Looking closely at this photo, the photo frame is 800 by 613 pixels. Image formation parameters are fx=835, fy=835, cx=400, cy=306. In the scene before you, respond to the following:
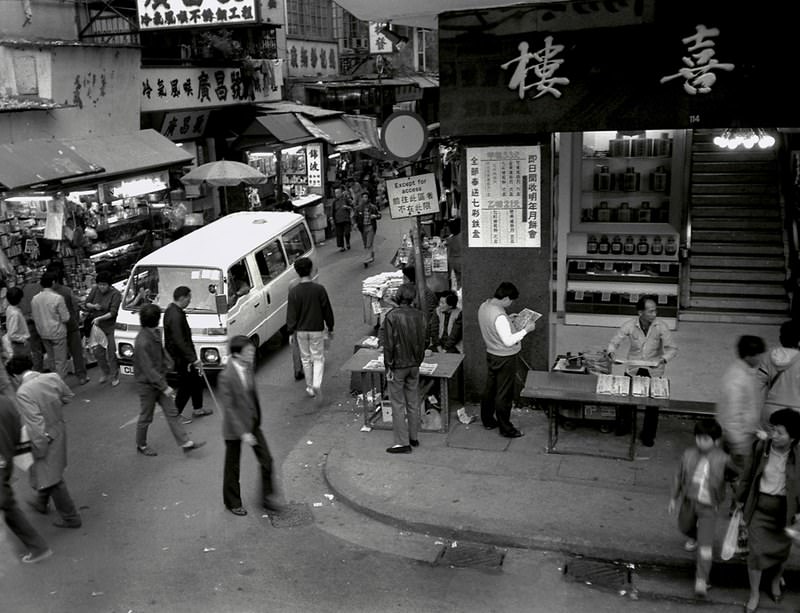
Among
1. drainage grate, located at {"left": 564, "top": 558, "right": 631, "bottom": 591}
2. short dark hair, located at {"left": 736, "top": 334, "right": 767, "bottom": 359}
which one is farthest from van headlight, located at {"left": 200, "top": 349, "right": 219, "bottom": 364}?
short dark hair, located at {"left": 736, "top": 334, "right": 767, "bottom": 359}

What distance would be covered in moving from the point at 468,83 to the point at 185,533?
5645 mm

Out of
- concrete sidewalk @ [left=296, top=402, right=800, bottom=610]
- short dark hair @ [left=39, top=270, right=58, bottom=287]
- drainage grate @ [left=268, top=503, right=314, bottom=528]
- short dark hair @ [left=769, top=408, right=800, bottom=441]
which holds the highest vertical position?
short dark hair @ [left=39, top=270, right=58, bottom=287]

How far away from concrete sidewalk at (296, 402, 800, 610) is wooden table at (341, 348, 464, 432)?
8.5 inches

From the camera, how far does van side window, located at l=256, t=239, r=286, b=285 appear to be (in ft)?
42.9

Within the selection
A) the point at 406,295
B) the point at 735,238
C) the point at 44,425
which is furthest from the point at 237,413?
the point at 735,238

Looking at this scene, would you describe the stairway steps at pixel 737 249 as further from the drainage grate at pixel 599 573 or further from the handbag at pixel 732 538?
the handbag at pixel 732 538

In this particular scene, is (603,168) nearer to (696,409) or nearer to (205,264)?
(696,409)

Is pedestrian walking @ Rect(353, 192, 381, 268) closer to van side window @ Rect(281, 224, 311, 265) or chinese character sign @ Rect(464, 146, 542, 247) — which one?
van side window @ Rect(281, 224, 311, 265)

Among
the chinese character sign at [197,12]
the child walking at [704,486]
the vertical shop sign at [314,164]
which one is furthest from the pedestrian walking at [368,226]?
the child walking at [704,486]

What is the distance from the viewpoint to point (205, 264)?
11.9 meters

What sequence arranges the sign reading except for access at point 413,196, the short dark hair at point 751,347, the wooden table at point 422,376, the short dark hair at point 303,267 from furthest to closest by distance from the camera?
1. the short dark hair at point 303,267
2. the sign reading except for access at point 413,196
3. the wooden table at point 422,376
4. the short dark hair at point 751,347

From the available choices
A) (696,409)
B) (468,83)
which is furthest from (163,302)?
(696,409)

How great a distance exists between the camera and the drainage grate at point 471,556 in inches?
282

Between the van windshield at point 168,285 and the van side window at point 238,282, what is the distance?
0.18 m
